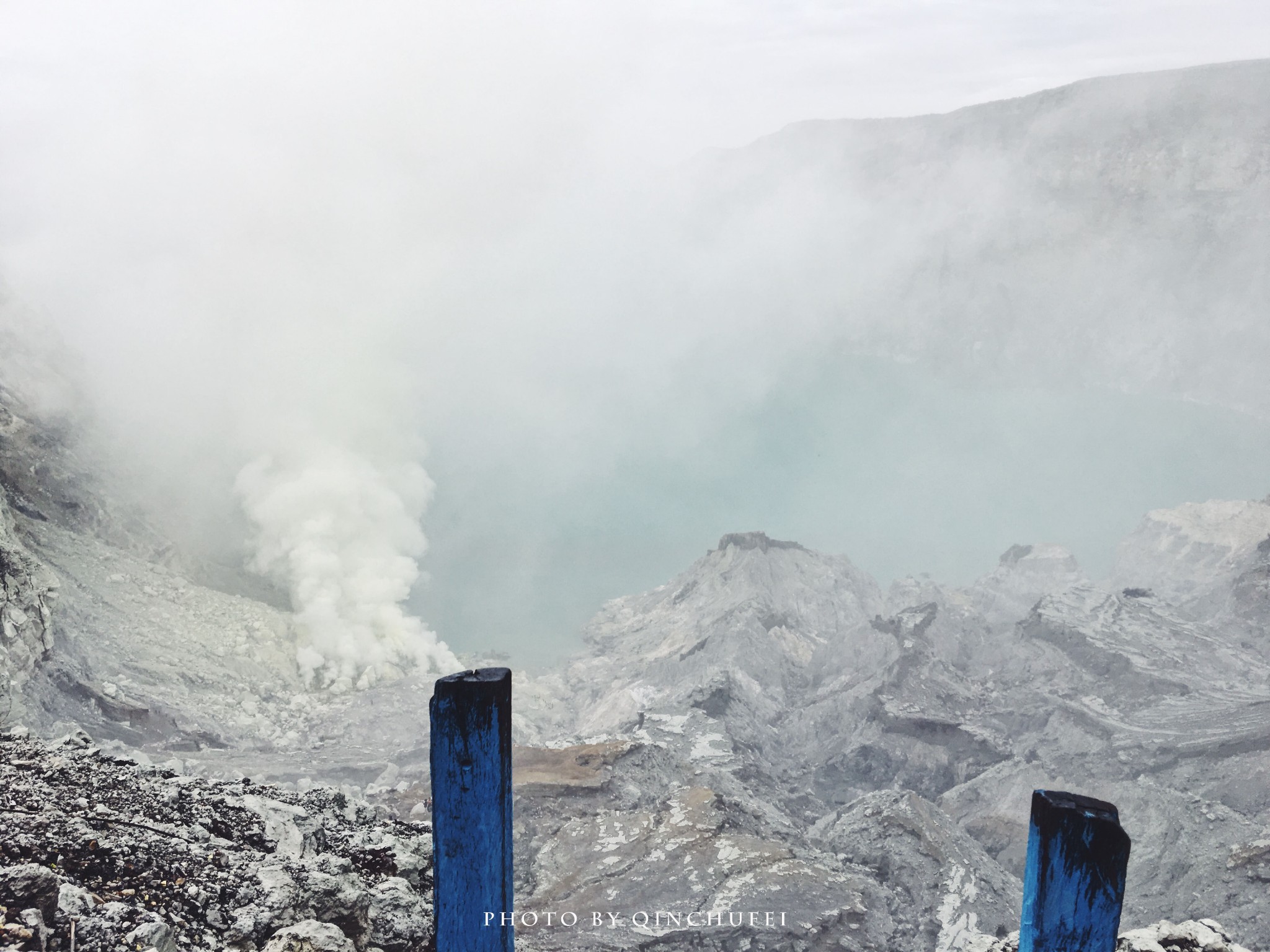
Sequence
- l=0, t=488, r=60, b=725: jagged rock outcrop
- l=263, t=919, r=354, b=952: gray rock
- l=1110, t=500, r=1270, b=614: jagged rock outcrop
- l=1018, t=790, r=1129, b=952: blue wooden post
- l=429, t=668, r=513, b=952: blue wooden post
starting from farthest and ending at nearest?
1. l=1110, t=500, r=1270, b=614: jagged rock outcrop
2. l=0, t=488, r=60, b=725: jagged rock outcrop
3. l=263, t=919, r=354, b=952: gray rock
4. l=429, t=668, r=513, b=952: blue wooden post
5. l=1018, t=790, r=1129, b=952: blue wooden post

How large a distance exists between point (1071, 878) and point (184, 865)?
3041 mm

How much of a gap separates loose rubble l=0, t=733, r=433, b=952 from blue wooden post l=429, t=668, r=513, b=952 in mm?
1401

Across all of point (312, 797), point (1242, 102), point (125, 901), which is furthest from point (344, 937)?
point (1242, 102)

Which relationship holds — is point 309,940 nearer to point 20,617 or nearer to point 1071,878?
point 1071,878

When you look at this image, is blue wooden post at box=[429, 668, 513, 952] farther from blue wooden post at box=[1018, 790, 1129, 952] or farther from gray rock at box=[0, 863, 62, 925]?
gray rock at box=[0, 863, 62, 925]

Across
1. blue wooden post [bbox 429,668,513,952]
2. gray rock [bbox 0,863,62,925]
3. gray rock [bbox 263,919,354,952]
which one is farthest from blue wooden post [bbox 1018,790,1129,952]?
gray rock [bbox 0,863,62,925]

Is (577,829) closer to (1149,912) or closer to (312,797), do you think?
(312,797)

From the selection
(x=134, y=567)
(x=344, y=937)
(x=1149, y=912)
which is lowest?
→ (x=1149, y=912)

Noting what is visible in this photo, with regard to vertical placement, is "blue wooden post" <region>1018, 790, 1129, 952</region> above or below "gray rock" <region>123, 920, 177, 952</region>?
above

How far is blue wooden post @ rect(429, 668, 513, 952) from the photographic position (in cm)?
172

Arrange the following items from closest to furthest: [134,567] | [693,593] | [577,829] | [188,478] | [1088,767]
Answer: [577,829], [1088,767], [134,567], [188,478], [693,593]

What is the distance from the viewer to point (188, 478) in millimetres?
16484

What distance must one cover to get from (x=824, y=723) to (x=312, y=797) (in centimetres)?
1000

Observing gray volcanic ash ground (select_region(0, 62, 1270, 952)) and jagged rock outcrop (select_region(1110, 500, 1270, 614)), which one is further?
jagged rock outcrop (select_region(1110, 500, 1270, 614))
